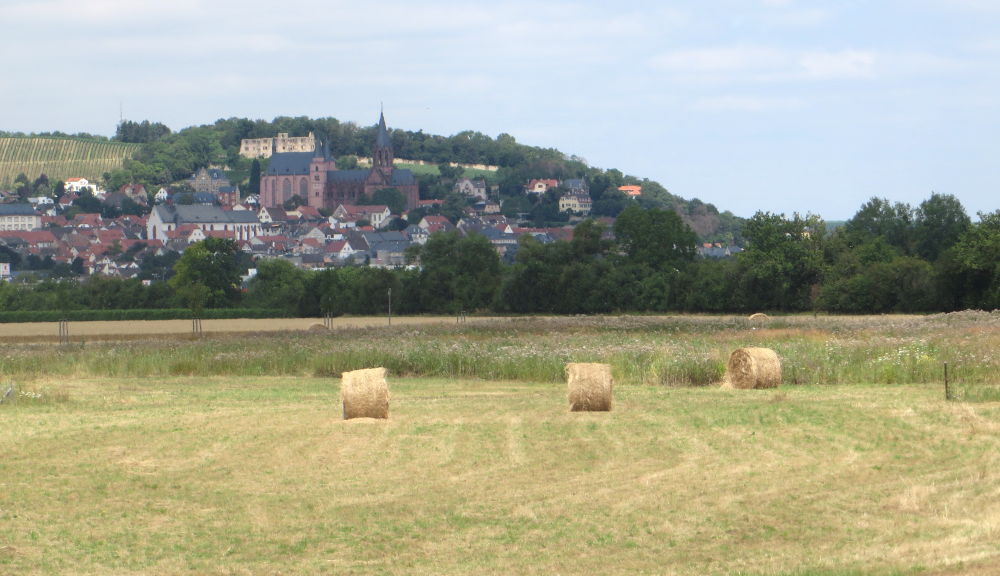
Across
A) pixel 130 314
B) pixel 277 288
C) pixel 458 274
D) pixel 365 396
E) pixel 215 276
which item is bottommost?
pixel 130 314

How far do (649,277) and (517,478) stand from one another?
68966 mm

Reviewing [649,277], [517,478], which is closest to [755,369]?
[517,478]

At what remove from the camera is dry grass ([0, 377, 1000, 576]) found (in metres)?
13.6

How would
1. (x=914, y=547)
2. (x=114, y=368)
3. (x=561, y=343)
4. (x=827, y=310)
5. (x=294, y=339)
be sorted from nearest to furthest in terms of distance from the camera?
(x=914, y=547)
(x=114, y=368)
(x=561, y=343)
(x=294, y=339)
(x=827, y=310)

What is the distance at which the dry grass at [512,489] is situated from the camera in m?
13.6

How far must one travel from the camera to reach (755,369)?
27875 millimetres

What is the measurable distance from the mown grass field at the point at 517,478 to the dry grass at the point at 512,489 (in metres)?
0.05

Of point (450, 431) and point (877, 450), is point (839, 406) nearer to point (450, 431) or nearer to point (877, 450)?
point (877, 450)

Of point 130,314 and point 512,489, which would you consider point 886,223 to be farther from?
point 512,489

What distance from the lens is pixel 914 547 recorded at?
13391 mm

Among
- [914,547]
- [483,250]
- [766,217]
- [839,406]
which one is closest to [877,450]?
[839,406]

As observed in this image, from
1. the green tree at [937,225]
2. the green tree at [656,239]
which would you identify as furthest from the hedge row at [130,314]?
the green tree at [937,225]

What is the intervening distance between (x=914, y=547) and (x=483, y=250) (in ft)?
284

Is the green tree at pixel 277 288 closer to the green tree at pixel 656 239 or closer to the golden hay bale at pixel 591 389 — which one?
the green tree at pixel 656 239
